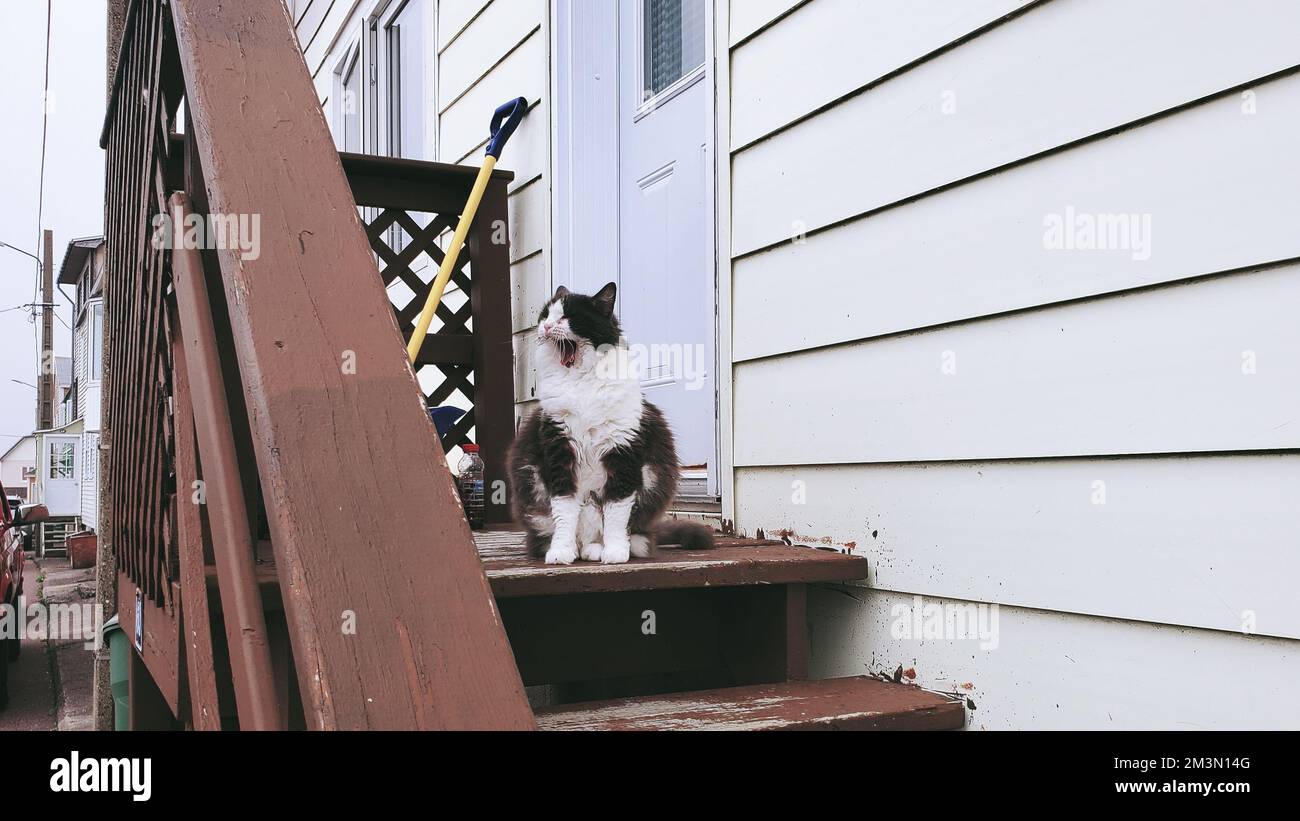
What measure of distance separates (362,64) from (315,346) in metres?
4.88

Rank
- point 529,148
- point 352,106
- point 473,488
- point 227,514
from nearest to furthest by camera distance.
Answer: point 227,514 → point 473,488 → point 529,148 → point 352,106

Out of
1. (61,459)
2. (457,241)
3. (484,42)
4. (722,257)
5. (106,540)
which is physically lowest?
(106,540)

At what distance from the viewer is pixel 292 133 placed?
1109 millimetres

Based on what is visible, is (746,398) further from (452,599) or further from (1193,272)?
(452,599)

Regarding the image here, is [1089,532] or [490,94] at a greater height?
[490,94]

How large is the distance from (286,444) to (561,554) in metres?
1.03

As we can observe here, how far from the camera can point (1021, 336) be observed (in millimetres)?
1552

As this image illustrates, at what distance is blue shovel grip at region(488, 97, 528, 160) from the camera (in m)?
3.33

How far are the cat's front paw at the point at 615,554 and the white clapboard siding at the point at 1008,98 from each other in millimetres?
829

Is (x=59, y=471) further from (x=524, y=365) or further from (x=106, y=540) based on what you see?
(x=524, y=365)

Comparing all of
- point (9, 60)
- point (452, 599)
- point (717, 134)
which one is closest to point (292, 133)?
point (452, 599)

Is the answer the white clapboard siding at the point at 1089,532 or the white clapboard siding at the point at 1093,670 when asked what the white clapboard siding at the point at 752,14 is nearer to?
the white clapboard siding at the point at 1089,532

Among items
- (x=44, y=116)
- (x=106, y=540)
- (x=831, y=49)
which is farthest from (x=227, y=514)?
(x=44, y=116)

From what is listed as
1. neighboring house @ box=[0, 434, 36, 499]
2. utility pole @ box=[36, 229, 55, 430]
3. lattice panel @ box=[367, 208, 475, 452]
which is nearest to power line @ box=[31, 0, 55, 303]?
utility pole @ box=[36, 229, 55, 430]
